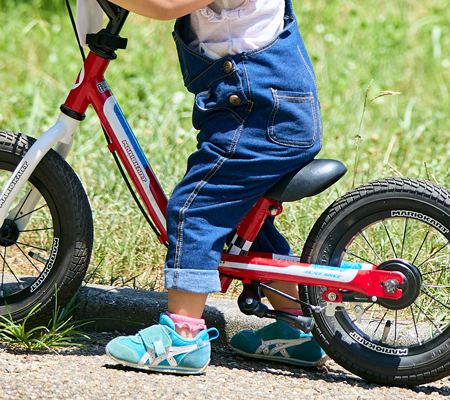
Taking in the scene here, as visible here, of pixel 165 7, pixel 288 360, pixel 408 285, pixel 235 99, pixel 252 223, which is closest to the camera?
pixel 165 7

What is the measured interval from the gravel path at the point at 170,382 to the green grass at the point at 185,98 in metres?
0.76

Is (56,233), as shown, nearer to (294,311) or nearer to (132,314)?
(132,314)

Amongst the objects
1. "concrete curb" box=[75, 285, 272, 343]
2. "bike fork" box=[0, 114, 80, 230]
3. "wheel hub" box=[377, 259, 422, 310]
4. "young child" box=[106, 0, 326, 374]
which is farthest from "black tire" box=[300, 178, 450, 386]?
→ "bike fork" box=[0, 114, 80, 230]

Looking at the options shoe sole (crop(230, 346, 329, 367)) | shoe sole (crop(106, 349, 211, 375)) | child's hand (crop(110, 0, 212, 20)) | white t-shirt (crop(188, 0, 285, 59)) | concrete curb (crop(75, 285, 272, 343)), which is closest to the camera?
child's hand (crop(110, 0, 212, 20))

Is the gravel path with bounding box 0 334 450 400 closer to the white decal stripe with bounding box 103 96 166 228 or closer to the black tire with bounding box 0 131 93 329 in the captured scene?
the black tire with bounding box 0 131 93 329

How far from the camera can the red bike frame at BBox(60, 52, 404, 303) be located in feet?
7.70

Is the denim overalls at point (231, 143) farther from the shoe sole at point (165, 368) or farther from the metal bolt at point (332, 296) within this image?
the metal bolt at point (332, 296)

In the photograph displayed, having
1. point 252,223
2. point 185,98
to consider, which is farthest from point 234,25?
point 185,98

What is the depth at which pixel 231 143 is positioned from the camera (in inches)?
88.5

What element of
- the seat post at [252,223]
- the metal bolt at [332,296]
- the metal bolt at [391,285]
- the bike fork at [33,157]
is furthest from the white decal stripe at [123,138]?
the metal bolt at [391,285]

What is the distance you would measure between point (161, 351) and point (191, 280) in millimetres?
281

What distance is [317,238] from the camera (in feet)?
7.88

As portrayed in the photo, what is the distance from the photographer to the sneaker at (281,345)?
2543 millimetres

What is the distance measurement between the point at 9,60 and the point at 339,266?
4030 mm
